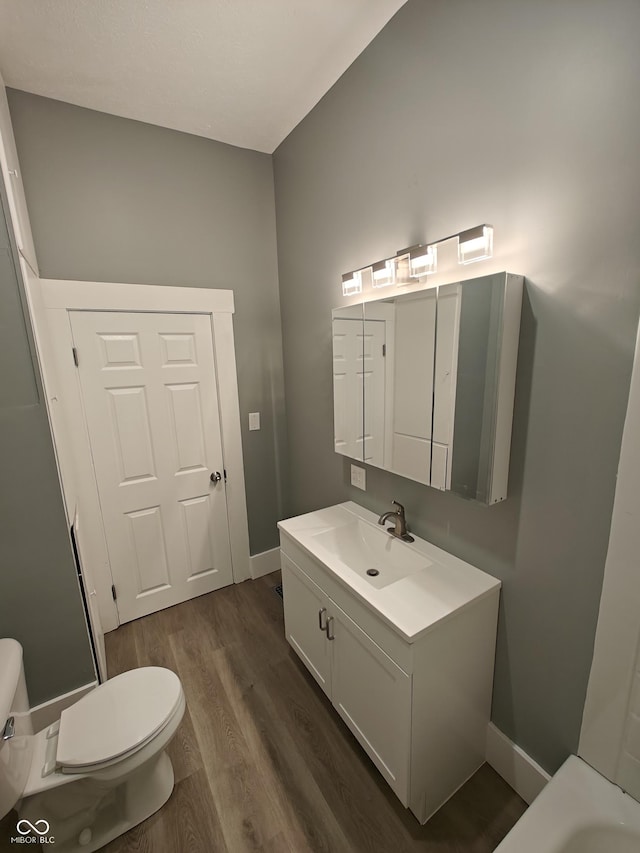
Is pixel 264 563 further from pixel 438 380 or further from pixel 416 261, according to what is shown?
pixel 416 261

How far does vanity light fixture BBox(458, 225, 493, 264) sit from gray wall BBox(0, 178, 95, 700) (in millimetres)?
1577

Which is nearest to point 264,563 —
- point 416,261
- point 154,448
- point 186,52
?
point 154,448

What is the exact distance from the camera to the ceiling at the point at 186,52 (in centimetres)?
137

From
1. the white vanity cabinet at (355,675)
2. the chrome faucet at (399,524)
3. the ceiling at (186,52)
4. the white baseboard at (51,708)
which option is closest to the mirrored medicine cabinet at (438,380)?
the chrome faucet at (399,524)

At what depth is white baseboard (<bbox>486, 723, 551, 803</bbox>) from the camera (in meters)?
1.28

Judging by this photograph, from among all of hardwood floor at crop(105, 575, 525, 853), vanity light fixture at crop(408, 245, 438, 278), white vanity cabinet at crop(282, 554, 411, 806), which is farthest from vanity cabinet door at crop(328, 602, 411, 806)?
vanity light fixture at crop(408, 245, 438, 278)

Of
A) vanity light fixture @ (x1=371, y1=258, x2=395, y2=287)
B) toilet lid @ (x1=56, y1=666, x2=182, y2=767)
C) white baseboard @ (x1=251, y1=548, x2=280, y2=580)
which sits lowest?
white baseboard @ (x1=251, y1=548, x2=280, y2=580)

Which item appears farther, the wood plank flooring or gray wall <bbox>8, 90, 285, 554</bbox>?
gray wall <bbox>8, 90, 285, 554</bbox>

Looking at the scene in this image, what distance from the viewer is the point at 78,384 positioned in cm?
197

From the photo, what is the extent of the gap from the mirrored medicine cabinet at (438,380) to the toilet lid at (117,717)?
4.14ft

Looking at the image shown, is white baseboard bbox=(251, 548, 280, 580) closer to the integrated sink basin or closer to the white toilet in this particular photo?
the integrated sink basin

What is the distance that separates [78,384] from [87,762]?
1628mm

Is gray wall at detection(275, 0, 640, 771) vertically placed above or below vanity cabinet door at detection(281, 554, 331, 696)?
above

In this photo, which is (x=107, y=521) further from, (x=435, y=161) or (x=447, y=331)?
(x=435, y=161)
